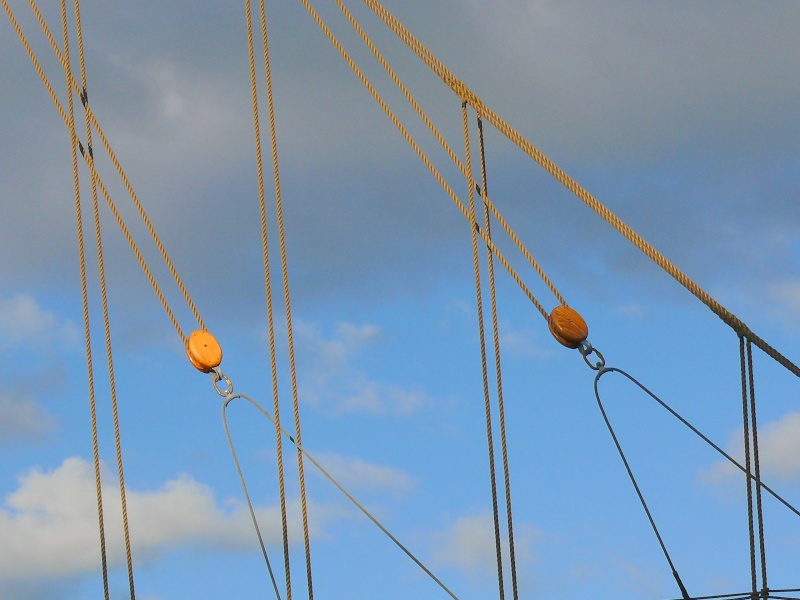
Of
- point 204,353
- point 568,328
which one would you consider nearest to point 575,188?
point 568,328

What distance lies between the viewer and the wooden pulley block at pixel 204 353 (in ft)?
27.2

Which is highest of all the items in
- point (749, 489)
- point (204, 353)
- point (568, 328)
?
point (204, 353)

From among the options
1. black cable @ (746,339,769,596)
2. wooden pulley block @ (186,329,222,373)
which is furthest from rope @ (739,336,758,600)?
wooden pulley block @ (186,329,222,373)

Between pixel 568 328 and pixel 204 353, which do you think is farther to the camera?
pixel 204 353

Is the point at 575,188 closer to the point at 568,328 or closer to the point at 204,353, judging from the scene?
the point at 568,328

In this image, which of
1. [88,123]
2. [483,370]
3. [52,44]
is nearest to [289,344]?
[483,370]

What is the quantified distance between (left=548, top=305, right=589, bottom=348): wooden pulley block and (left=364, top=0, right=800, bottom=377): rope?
0.59 meters

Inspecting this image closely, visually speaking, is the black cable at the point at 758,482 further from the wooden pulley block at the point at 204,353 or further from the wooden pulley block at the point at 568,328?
the wooden pulley block at the point at 204,353

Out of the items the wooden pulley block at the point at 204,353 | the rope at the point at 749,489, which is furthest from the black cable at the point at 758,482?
the wooden pulley block at the point at 204,353

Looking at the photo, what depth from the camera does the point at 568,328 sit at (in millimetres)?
7785

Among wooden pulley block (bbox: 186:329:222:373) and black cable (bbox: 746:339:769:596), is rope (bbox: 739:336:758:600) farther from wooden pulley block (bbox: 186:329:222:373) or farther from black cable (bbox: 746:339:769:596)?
wooden pulley block (bbox: 186:329:222:373)

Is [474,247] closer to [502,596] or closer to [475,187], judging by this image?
[475,187]

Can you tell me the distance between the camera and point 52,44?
9680 millimetres

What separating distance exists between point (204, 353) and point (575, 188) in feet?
7.44
